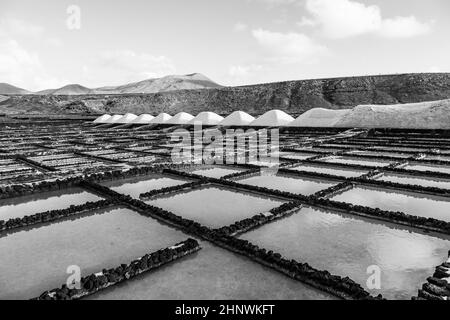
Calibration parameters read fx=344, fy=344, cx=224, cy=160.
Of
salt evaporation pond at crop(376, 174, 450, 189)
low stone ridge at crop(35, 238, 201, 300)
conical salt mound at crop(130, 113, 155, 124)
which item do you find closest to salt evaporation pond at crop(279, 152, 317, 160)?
salt evaporation pond at crop(376, 174, 450, 189)

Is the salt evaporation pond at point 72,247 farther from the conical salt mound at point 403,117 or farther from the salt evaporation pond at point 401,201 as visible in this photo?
the conical salt mound at point 403,117

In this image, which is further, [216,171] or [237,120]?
[237,120]

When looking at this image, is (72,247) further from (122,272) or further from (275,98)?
(275,98)

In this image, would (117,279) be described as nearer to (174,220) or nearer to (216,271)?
(216,271)

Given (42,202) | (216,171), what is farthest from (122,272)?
(216,171)

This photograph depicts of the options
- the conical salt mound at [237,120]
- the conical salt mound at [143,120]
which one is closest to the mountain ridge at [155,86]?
the conical salt mound at [143,120]
